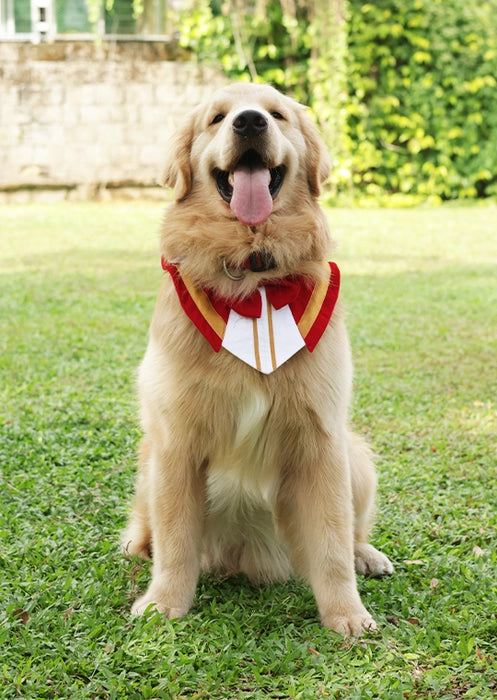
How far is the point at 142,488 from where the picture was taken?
10.5 feet

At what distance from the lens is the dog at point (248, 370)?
9.19 feet

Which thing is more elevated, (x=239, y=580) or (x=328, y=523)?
(x=328, y=523)

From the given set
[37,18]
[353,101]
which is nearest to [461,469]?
[353,101]

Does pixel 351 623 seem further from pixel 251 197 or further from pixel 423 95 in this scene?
pixel 423 95

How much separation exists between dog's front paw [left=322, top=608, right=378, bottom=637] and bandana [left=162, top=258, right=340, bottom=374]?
0.84 metres

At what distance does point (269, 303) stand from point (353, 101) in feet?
43.0

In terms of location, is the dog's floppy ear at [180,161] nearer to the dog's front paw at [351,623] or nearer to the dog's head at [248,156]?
the dog's head at [248,156]

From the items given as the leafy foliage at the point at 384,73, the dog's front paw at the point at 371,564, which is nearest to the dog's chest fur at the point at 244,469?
the dog's front paw at the point at 371,564

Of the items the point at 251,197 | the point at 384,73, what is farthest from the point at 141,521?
the point at 384,73

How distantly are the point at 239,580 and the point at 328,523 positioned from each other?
53cm

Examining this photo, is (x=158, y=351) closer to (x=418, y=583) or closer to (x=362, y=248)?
(x=418, y=583)

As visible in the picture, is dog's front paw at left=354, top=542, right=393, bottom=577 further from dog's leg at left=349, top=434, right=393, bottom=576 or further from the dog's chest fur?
the dog's chest fur

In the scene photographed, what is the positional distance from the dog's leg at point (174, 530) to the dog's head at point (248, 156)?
85 cm

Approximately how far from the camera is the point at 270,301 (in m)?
2.92
